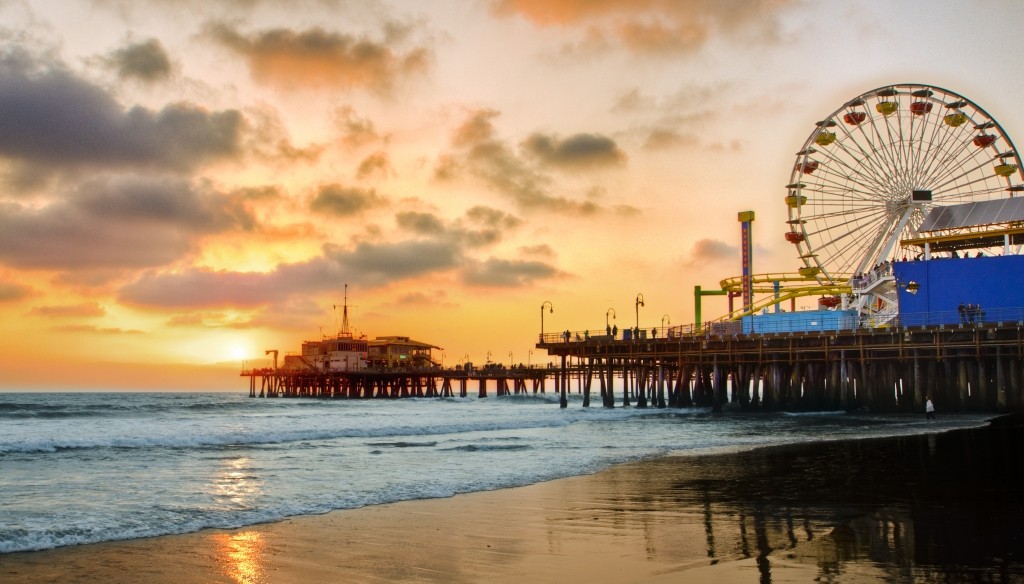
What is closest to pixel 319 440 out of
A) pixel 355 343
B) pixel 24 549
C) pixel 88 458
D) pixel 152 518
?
Result: pixel 88 458

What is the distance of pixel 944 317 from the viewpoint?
140 feet

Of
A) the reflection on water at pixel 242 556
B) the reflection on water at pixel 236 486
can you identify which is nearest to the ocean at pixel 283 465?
the reflection on water at pixel 236 486

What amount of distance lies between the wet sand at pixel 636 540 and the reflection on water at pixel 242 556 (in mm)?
33

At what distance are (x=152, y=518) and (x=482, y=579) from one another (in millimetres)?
6047

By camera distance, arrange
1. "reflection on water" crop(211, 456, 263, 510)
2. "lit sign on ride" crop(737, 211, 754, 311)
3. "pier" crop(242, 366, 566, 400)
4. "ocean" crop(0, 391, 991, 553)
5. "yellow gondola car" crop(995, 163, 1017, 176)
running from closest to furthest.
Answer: "ocean" crop(0, 391, 991, 553)
"reflection on water" crop(211, 456, 263, 510)
"yellow gondola car" crop(995, 163, 1017, 176)
"lit sign on ride" crop(737, 211, 754, 311)
"pier" crop(242, 366, 566, 400)

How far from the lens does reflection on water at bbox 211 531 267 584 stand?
7.72m

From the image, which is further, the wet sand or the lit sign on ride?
the lit sign on ride

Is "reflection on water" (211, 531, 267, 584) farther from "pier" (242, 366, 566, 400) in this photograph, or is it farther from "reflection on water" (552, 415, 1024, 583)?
"pier" (242, 366, 566, 400)

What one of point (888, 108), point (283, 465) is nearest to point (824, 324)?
point (888, 108)

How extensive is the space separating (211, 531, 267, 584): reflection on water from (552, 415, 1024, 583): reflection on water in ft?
12.8

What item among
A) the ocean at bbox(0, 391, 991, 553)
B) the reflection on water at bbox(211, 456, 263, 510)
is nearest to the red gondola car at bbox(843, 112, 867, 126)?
the ocean at bbox(0, 391, 991, 553)

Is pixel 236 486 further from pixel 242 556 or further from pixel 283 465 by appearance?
pixel 242 556

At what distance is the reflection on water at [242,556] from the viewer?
7716 millimetres

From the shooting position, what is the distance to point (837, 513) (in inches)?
408
